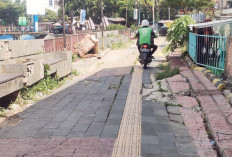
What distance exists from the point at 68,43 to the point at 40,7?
30910 mm

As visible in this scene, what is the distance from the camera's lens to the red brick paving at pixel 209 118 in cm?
353

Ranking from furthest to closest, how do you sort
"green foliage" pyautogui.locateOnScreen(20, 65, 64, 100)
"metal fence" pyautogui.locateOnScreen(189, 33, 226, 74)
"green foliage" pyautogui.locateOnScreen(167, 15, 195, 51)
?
1. "green foliage" pyautogui.locateOnScreen(167, 15, 195, 51)
2. "metal fence" pyautogui.locateOnScreen(189, 33, 226, 74)
3. "green foliage" pyautogui.locateOnScreen(20, 65, 64, 100)

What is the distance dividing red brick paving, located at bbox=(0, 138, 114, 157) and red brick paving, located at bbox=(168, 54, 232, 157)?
1.16m

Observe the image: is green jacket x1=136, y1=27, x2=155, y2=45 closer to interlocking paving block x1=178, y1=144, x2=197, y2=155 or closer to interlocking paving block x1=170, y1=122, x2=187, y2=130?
interlocking paving block x1=170, y1=122, x2=187, y2=130

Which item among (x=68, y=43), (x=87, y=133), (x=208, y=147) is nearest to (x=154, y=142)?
(x=208, y=147)

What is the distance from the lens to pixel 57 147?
365 centimetres

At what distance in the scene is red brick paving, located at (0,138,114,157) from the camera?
346cm

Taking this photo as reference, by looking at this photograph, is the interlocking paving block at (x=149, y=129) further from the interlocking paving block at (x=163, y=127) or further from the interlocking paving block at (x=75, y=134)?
the interlocking paving block at (x=75, y=134)

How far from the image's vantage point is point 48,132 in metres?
4.25

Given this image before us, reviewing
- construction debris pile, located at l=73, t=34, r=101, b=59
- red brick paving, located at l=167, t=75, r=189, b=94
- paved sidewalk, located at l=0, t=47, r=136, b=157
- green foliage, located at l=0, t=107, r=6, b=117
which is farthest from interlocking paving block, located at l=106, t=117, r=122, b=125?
construction debris pile, located at l=73, t=34, r=101, b=59

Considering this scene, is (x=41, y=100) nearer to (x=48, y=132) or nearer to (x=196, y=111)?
(x=48, y=132)

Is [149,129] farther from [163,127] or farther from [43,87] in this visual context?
[43,87]

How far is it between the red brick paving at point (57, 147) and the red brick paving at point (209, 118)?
1.16 metres

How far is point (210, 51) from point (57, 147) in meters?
6.15
